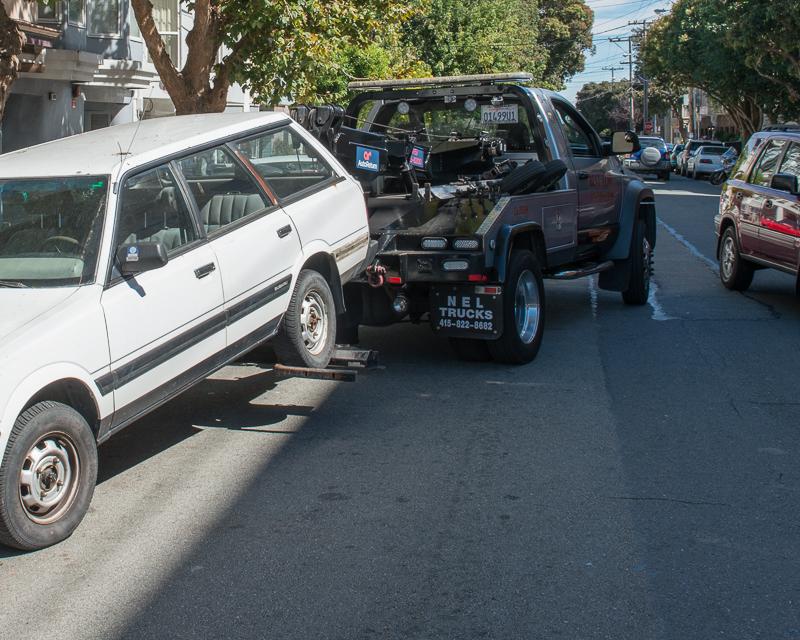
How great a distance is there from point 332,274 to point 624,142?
15.3ft

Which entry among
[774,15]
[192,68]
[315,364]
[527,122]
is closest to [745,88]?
[774,15]

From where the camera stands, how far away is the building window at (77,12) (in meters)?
20.5

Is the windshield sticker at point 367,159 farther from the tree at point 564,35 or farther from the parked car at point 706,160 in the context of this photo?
the tree at point 564,35

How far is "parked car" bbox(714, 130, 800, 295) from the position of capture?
11.2 metres

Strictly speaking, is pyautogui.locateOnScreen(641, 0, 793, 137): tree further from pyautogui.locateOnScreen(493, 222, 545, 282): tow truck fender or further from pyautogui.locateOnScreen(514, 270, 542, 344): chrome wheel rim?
pyautogui.locateOnScreen(493, 222, 545, 282): tow truck fender

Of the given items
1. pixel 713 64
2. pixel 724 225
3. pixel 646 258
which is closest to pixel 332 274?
pixel 646 258

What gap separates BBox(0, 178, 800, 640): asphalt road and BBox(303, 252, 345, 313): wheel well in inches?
29.8

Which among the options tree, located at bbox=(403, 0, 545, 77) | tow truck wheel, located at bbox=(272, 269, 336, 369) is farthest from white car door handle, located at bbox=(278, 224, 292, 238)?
tree, located at bbox=(403, 0, 545, 77)

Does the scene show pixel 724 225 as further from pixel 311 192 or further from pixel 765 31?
pixel 765 31

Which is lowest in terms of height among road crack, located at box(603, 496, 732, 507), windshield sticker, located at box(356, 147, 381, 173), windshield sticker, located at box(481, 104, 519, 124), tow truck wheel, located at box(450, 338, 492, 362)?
tow truck wheel, located at box(450, 338, 492, 362)

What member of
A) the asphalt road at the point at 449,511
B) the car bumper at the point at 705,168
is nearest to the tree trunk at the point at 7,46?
the asphalt road at the point at 449,511

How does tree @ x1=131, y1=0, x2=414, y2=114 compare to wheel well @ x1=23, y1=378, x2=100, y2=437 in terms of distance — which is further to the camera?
tree @ x1=131, y1=0, x2=414, y2=114

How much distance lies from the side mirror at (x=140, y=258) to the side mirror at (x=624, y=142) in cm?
666

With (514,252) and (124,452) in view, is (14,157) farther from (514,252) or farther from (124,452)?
(514,252)
